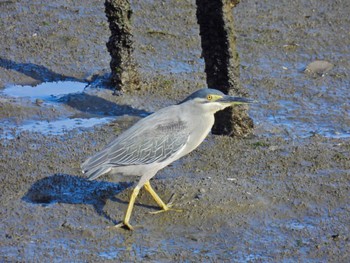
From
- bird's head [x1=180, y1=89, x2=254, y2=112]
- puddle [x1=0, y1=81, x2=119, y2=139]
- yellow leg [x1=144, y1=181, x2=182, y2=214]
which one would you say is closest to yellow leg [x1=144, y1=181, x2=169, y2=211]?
yellow leg [x1=144, y1=181, x2=182, y2=214]

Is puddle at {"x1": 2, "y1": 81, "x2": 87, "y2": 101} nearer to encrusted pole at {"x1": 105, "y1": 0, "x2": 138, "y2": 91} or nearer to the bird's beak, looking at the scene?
encrusted pole at {"x1": 105, "y1": 0, "x2": 138, "y2": 91}

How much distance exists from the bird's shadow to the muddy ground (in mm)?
17

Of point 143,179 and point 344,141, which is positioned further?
point 344,141

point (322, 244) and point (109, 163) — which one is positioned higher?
point (109, 163)

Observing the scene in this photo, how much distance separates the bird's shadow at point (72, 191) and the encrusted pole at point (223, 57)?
4.97ft

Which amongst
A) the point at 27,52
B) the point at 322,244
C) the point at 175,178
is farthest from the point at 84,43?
the point at 322,244

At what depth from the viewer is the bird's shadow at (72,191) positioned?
22.7 ft

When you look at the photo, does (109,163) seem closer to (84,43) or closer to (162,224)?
(162,224)

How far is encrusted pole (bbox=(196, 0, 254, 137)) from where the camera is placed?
793 cm

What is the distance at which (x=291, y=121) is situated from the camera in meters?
8.84

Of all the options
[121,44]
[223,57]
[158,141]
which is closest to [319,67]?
[223,57]

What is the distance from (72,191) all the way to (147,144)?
934mm

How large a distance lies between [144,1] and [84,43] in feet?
6.20

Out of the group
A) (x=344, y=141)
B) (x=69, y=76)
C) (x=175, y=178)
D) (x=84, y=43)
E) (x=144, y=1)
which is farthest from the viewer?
(x=144, y=1)
